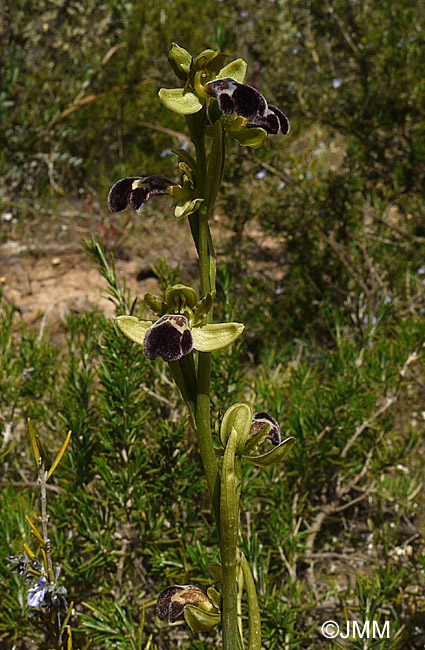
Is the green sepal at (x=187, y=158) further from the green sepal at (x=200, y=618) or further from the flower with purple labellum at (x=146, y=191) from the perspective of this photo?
the green sepal at (x=200, y=618)

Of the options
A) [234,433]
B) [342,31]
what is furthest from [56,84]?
[234,433]

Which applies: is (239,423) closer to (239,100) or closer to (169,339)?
(169,339)

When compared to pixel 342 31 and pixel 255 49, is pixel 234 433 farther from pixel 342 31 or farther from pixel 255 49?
pixel 255 49

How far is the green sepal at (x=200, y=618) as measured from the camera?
102cm

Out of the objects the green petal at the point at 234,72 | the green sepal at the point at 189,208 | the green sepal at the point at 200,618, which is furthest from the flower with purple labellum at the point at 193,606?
the green petal at the point at 234,72

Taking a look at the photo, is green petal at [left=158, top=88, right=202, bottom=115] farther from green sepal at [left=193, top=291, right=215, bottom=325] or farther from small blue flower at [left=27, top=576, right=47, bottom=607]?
small blue flower at [left=27, top=576, right=47, bottom=607]

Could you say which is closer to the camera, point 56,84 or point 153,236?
point 153,236

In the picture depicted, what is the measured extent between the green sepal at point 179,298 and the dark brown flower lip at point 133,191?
0.55 ft

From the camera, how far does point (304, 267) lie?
368 cm

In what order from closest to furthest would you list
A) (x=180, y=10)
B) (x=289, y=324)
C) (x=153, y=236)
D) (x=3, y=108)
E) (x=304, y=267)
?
(x=289, y=324) < (x=304, y=267) < (x=3, y=108) < (x=153, y=236) < (x=180, y=10)

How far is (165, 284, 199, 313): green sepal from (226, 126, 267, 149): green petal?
0.92 feet

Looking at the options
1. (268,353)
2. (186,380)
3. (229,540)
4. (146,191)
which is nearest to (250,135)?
(146,191)

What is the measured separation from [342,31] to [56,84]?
8.38 ft

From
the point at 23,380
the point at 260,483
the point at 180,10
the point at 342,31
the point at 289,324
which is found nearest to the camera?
the point at 260,483
